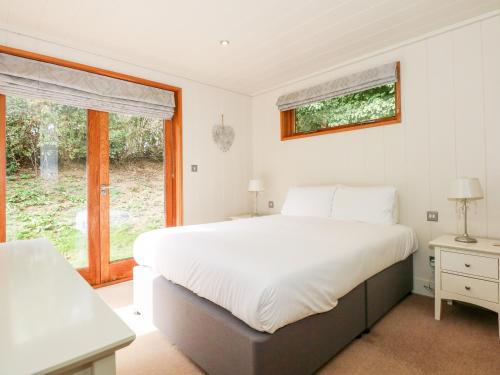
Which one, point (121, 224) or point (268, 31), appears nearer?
point (268, 31)

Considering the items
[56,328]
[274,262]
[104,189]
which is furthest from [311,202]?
[56,328]

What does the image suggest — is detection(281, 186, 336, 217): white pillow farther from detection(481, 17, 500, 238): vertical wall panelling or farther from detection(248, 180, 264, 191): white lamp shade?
detection(481, 17, 500, 238): vertical wall panelling

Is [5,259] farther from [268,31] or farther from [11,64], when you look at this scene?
[268,31]

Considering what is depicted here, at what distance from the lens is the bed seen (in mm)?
1289

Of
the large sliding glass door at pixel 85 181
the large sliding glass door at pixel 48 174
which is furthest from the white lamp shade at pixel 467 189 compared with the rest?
the large sliding glass door at pixel 48 174

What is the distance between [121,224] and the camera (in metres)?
3.24

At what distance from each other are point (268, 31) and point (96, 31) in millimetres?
1567

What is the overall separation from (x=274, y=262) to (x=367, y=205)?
1651 millimetres

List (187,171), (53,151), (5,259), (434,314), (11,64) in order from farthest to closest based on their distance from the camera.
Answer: (187,171)
(53,151)
(11,64)
(434,314)
(5,259)

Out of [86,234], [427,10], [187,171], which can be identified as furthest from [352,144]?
[86,234]

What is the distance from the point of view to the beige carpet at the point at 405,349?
64.7 inches

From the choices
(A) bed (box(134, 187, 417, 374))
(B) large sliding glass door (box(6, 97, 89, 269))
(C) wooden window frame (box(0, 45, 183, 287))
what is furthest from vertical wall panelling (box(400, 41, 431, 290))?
(B) large sliding glass door (box(6, 97, 89, 269))

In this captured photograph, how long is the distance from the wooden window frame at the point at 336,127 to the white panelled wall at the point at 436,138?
53mm

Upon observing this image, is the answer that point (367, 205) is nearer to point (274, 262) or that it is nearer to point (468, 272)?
point (468, 272)
